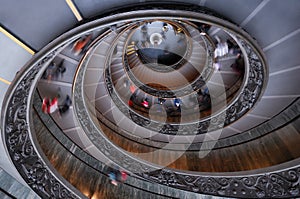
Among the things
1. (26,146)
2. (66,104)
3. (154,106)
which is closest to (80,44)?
(66,104)

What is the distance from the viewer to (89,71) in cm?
539

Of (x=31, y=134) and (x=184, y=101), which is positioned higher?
(x=184, y=101)

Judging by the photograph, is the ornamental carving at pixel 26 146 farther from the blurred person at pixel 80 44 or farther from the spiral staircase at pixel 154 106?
the blurred person at pixel 80 44

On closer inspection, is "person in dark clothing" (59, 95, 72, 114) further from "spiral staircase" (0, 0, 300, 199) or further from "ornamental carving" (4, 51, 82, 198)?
"ornamental carving" (4, 51, 82, 198)

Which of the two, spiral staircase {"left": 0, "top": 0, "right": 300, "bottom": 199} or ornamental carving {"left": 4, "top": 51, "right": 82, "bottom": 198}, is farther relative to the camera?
ornamental carving {"left": 4, "top": 51, "right": 82, "bottom": 198}

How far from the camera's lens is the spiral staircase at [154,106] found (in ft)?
7.57

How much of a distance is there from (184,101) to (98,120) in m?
3.45

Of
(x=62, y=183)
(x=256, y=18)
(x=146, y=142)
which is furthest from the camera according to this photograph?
Answer: (x=146, y=142)

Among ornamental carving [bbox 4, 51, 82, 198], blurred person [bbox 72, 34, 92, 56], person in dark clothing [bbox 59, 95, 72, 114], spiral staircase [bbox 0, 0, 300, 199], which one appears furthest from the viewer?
person in dark clothing [bbox 59, 95, 72, 114]

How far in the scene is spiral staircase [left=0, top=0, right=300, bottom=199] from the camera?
2307 mm

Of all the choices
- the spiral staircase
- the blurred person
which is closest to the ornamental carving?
the spiral staircase

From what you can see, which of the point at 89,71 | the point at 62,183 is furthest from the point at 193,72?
the point at 62,183

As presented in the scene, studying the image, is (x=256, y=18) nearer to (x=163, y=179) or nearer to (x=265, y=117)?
(x=265, y=117)

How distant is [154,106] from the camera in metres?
7.70
